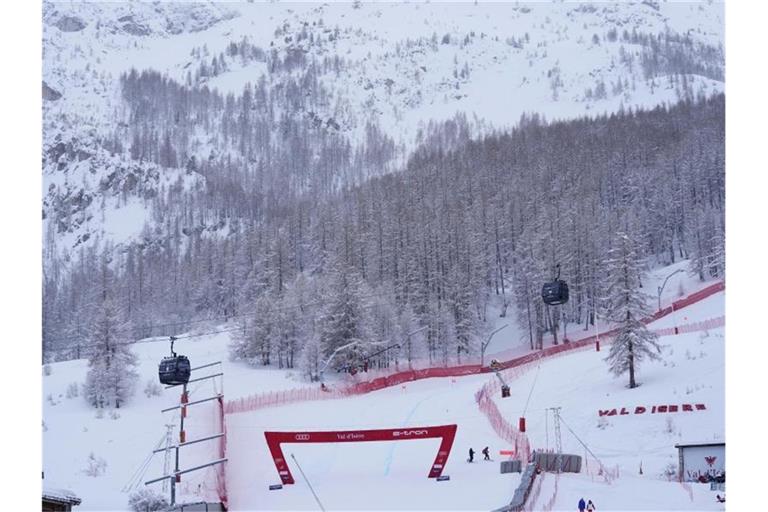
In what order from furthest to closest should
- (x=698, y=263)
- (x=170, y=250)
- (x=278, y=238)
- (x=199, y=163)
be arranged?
(x=199, y=163)
(x=170, y=250)
(x=278, y=238)
(x=698, y=263)

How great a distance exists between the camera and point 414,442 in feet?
141

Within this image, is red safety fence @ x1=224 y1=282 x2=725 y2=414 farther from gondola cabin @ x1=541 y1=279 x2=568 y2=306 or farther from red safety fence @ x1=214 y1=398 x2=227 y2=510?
gondola cabin @ x1=541 y1=279 x2=568 y2=306

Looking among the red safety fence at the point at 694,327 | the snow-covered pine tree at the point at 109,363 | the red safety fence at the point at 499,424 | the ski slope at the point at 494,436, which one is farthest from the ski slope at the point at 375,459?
the red safety fence at the point at 694,327

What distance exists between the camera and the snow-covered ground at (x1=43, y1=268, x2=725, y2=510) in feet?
105

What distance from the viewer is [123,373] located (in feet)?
171

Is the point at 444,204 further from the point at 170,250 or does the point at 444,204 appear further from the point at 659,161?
the point at 170,250

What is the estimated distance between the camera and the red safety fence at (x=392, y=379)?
166 ft

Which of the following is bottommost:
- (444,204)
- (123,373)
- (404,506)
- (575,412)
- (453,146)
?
(404,506)

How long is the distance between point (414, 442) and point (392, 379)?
15.9 meters

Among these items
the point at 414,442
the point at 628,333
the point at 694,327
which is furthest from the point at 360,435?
the point at 694,327

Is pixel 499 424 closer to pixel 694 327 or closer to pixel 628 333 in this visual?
pixel 628 333

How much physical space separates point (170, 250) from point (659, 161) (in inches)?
3019

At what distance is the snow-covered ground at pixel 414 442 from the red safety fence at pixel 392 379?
956 mm
